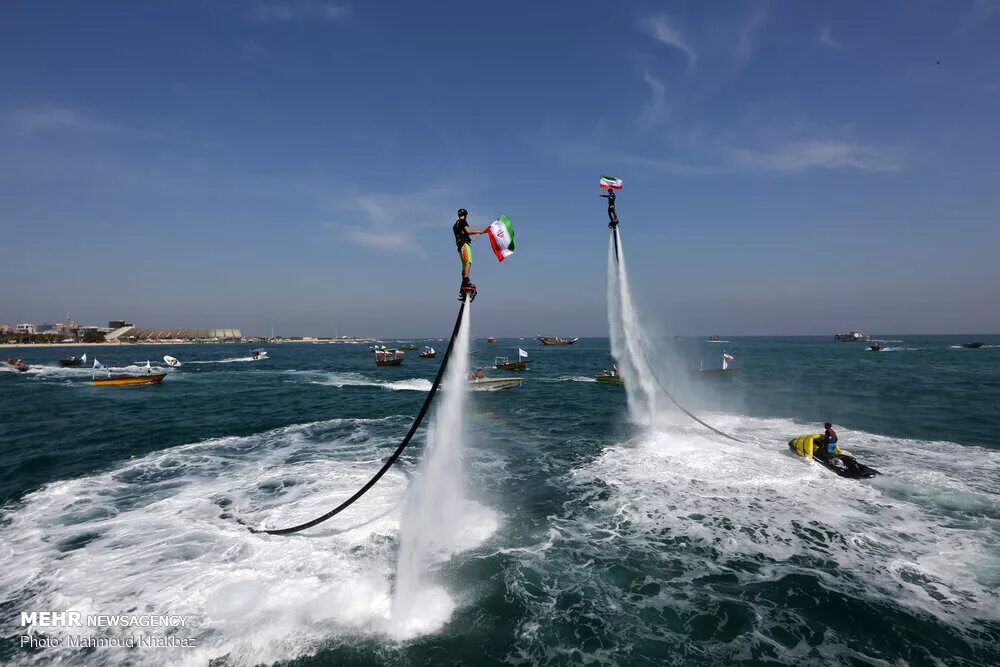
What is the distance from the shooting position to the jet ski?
18.1 meters

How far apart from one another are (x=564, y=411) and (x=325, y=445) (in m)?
19.5

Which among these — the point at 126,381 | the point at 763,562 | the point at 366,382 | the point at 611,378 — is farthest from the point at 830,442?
the point at 126,381

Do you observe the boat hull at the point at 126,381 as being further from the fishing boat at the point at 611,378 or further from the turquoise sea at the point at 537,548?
the fishing boat at the point at 611,378

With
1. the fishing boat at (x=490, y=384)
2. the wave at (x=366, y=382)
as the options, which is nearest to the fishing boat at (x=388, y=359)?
the wave at (x=366, y=382)

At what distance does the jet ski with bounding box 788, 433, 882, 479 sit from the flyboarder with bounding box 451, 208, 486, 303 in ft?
64.4

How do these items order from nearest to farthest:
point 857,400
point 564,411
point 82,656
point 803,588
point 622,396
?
point 82,656 → point 803,588 → point 564,411 → point 857,400 → point 622,396

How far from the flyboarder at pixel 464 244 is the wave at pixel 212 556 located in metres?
7.25

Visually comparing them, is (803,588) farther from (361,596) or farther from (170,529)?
(170,529)

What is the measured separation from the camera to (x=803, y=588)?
10656 mm

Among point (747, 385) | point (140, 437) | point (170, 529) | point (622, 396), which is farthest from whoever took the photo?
point (747, 385)

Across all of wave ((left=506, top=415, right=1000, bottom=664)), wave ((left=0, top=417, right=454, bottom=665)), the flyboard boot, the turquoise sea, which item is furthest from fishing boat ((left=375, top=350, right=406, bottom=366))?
the flyboard boot

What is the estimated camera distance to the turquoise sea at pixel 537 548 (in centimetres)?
877

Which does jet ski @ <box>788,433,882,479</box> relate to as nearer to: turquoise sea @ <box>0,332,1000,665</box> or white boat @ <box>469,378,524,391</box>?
turquoise sea @ <box>0,332,1000,665</box>

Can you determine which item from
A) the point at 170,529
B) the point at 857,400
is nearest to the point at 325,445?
the point at 170,529
